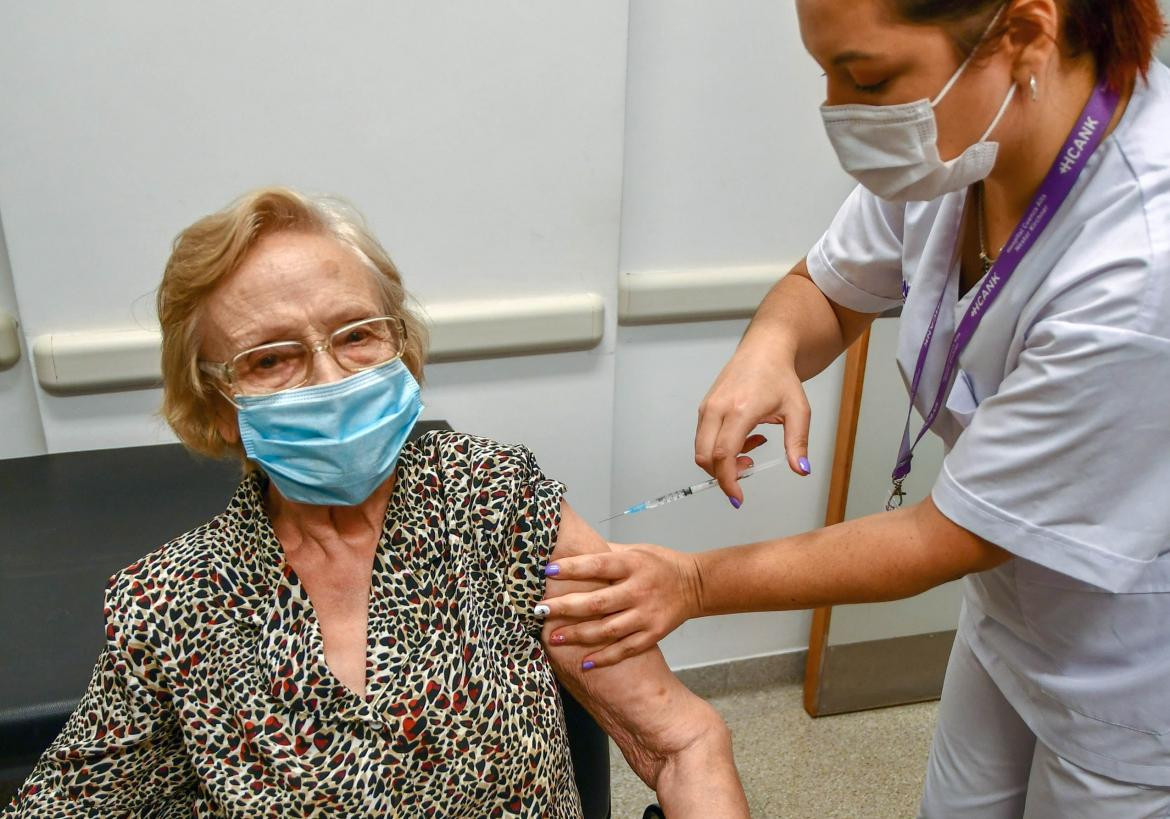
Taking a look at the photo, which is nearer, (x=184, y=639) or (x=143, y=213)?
(x=184, y=639)

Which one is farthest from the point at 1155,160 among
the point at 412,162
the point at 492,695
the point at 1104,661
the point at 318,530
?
the point at 412,162

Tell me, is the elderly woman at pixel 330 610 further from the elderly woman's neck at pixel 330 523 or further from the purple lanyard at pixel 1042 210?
the purple lanyard at pixel 1042 210

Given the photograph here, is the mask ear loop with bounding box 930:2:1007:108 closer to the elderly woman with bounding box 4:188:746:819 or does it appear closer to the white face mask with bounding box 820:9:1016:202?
the white face mask with bounding box 820:9:1016:202

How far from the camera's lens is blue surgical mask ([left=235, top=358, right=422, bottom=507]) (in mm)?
1141

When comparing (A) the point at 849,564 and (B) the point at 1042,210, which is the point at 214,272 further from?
(B) the point at 1042,210

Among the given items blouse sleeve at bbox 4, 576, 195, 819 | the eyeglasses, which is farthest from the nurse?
blouse sleeve at bbox 4, 576, 195, 819

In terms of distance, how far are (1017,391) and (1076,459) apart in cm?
9

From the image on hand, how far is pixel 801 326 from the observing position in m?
1.45

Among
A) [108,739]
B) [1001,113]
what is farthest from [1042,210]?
[108,739]

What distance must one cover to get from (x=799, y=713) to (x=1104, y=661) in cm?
154

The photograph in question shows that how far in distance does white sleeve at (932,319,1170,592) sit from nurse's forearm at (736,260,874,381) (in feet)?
1.25

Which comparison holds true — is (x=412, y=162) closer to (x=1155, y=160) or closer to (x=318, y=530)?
(x=318, y=530)

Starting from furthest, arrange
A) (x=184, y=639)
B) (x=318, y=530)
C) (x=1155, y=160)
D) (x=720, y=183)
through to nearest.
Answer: (x=720, y=183) < (x=318, y=530) < (x=184, y=639) < (x=1155, y=160)

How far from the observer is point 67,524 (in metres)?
1.64
